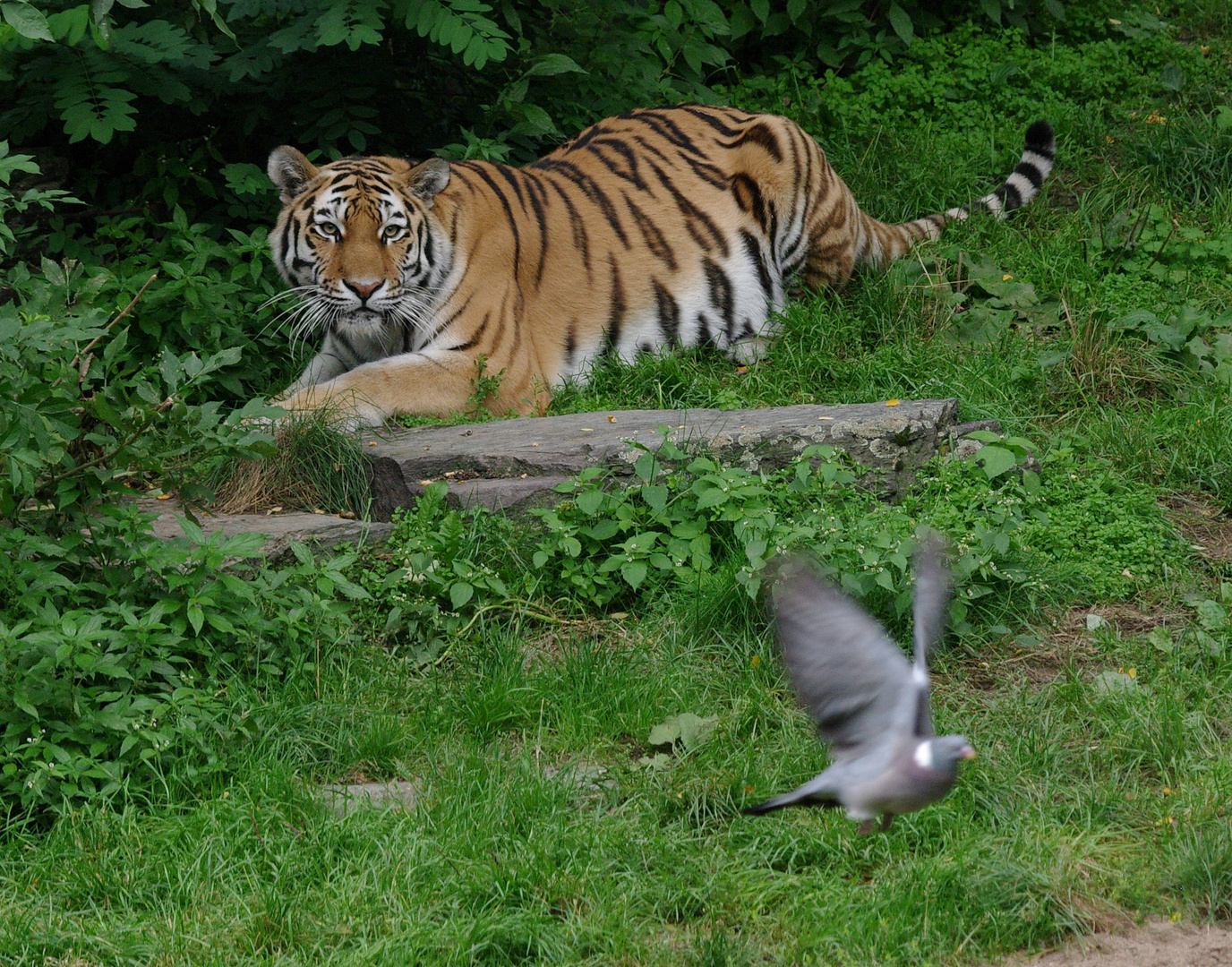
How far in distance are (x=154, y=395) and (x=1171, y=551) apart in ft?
10.4

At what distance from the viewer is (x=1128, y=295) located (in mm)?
5973

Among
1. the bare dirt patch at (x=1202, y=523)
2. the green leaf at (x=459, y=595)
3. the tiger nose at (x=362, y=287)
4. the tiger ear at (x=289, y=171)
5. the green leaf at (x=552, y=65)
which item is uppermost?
the green leaf at (x=552, y=65)

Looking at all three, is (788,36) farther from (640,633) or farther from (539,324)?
(640,633)

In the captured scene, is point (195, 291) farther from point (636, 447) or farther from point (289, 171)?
point (636, 447)

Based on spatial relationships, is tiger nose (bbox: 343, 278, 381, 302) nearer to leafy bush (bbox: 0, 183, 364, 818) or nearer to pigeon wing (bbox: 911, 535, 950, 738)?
leafy bush (bbox: 0, 183, 364, 818)

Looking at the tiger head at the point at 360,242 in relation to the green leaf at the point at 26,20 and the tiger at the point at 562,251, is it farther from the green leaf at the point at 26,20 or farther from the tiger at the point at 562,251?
the green leaf at the point at 26,20

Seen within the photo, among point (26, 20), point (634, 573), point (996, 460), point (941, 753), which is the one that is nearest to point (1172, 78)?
point (996, 460)

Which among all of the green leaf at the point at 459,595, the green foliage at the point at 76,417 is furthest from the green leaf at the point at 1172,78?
the green foliage at the point at 76,417

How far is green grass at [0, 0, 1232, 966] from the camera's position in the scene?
294 cm

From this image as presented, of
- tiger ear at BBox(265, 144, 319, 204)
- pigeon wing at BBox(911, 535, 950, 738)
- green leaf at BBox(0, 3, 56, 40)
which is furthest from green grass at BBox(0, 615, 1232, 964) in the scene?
tiger ear at BBox(265, 144, 319, 204)

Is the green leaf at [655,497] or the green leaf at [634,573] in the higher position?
the green leaf at [655,497]

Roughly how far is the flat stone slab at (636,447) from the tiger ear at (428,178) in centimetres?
123

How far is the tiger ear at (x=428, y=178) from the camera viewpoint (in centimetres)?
560

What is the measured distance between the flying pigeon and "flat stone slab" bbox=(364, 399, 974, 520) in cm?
190
